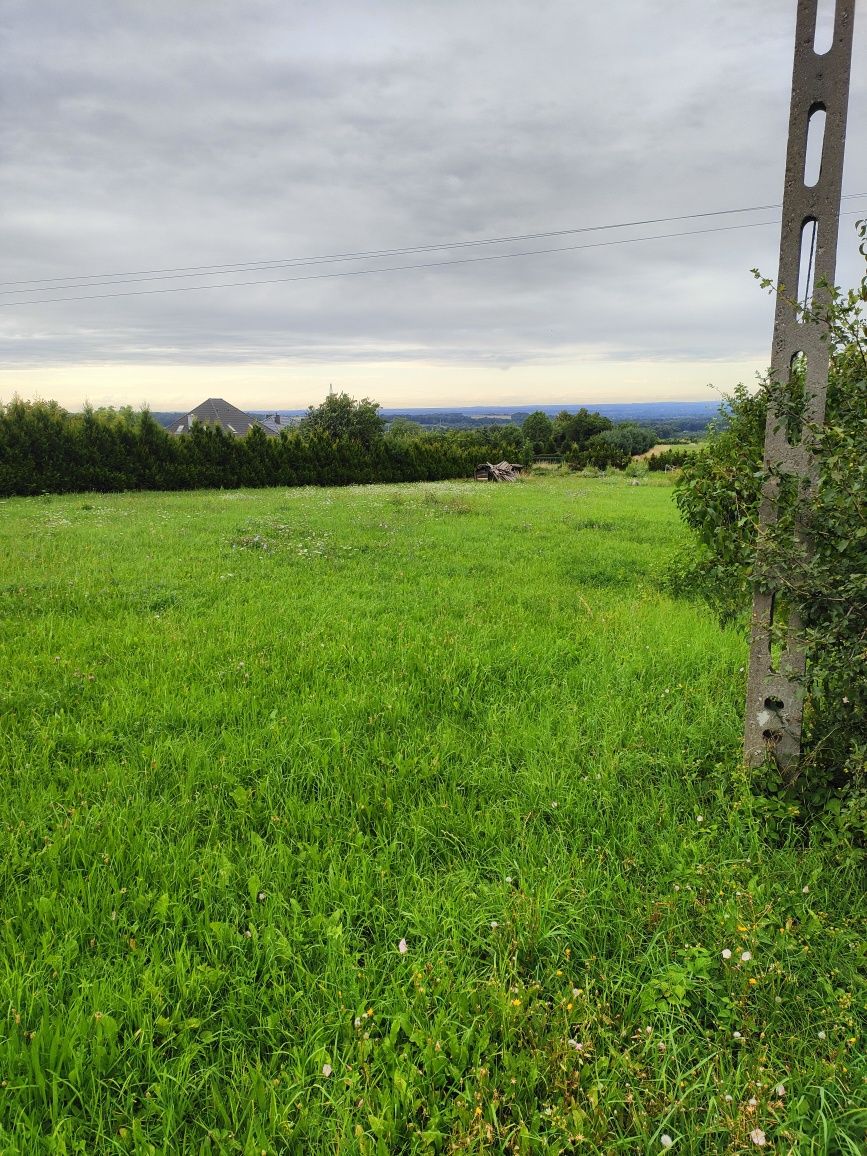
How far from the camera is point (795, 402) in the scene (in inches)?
106

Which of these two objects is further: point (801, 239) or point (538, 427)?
point (538, 427)

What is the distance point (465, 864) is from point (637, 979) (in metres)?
0.87

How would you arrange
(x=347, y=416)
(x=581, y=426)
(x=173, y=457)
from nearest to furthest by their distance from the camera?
1. (x=173, y=457)
2. (x=347, y=416)
3. (x=581, y=426)

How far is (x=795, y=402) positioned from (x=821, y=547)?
2.21ft

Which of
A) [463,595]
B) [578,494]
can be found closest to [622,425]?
[578,494]

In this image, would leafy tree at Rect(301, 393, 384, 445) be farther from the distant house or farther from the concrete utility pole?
the concrete utility pole

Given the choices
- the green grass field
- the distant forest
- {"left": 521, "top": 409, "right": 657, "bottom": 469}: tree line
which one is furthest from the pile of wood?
the green grass field

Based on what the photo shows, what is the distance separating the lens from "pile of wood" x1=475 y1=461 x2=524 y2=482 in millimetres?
32156

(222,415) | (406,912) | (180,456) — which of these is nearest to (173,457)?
(180,456)

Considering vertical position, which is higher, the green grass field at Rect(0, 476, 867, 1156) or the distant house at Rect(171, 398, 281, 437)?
the distant house at Rect(171, 398, 281, 437)

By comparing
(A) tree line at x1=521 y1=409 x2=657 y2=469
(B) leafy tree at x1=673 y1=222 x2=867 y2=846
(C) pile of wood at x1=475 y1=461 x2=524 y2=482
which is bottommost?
(B) leafy tree at x1=673 y1=222 x2=867 y2=846

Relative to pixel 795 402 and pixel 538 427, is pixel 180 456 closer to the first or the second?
pixel 795 402

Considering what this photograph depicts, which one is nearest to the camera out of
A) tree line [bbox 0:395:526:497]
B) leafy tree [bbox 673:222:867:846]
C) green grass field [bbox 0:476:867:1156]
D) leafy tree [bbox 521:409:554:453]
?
green grass field [bbox 0:476:867:1156]

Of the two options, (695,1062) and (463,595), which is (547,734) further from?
(463,595)
